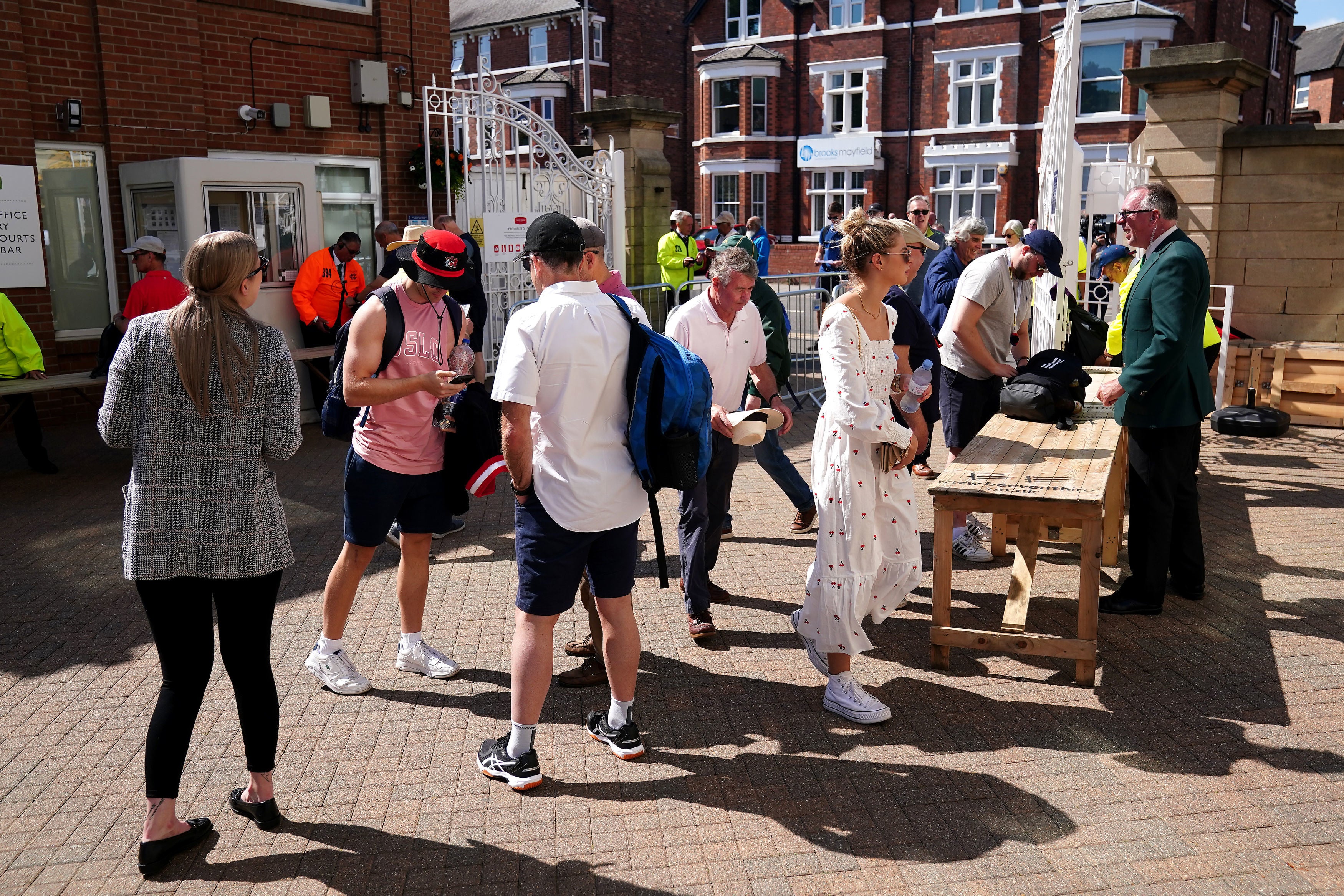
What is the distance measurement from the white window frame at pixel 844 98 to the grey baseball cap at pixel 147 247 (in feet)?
104

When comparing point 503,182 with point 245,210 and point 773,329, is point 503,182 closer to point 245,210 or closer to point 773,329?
point 245,210

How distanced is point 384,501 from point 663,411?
1.47 meters

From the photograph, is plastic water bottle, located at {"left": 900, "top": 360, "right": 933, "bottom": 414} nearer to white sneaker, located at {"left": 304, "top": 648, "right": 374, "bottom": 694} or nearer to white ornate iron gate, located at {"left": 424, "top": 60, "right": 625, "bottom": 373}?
white sneaker, located at {"left": 304, "top": 648, "right": 374, "bottom": 694}

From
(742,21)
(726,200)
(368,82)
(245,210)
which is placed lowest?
(245,210)

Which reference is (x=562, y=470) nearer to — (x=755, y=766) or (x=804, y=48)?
(x=755, y=766)

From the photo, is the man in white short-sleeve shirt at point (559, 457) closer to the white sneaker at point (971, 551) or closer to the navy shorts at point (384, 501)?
the navy shorts at point (384, 501)

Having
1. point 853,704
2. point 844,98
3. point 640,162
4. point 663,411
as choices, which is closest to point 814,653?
point 853,704

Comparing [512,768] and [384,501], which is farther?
[384,501]

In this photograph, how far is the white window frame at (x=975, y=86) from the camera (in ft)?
114

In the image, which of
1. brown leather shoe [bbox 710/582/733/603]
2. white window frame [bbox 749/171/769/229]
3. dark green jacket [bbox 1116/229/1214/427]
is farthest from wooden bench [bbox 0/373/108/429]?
white window frame [bbox 749/171/769/229]

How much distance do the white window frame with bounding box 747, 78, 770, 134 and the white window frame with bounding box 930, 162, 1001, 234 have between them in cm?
662

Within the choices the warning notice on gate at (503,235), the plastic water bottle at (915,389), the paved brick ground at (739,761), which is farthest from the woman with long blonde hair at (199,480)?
the warning notice on gate at (503,235)

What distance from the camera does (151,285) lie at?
9.05 m

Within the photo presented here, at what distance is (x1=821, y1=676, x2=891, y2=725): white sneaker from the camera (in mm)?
4328
